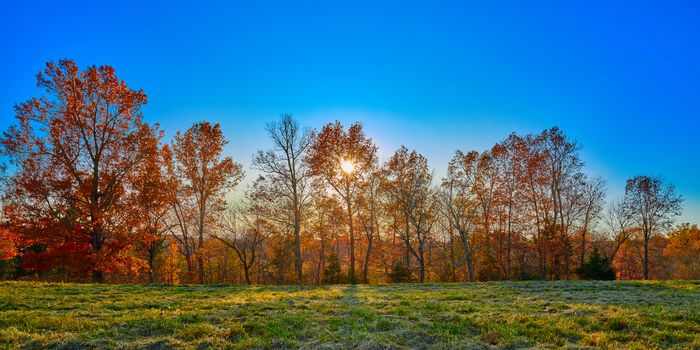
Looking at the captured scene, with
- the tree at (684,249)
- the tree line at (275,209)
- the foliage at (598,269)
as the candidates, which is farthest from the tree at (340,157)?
the tree at (684,249)

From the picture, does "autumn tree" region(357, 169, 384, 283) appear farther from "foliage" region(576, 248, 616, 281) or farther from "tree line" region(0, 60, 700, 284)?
"foliage" region(576, 248, 616, 281)

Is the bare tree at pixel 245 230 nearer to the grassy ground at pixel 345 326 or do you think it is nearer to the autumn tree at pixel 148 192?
the autumn tree at pixel 148 192

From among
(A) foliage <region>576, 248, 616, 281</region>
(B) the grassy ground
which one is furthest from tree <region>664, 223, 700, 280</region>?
(B) the grassy ground

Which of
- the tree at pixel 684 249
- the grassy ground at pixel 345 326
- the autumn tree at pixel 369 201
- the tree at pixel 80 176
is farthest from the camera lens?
the tree at pixel 684 249

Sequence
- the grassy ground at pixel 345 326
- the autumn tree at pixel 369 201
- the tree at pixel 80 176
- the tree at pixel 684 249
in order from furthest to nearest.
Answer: the tree at pixel 684 249 → the autumn tree at pixel 369 201 → the tree at pixel 80 176 → the grassy ground at pixel 345 326

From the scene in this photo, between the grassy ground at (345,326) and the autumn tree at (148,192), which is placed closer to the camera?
the grassy ground at (345,326)

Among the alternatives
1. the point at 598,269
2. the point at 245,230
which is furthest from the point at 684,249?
the point at 245,230

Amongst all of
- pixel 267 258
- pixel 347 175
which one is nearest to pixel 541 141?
pixel 347 175

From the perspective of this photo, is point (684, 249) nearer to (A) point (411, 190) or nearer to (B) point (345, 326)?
(A) point (411, 190)

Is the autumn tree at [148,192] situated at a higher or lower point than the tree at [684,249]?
higher

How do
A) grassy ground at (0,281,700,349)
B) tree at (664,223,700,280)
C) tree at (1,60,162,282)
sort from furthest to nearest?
1. tree at (664,223,700,280)
2. tree at (1,60,162,282)
3. grassy ground at (0,281,700,349)

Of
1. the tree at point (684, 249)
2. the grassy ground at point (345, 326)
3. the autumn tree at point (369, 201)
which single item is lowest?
the tree at point (684, 249)

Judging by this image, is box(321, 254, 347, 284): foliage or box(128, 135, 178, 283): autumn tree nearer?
box(128, 135, 178, 283): autumn tree

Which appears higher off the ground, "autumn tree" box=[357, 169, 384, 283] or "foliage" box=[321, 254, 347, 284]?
"autumn tree" box=[357, 169, 384, 283]
